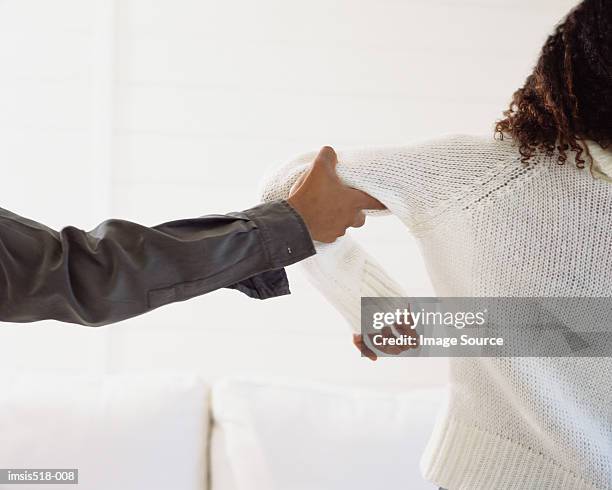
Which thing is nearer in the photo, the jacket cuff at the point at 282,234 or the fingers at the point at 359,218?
the jacket cuff at the point at 282,234

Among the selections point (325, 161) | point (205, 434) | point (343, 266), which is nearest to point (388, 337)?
point (343, 266)

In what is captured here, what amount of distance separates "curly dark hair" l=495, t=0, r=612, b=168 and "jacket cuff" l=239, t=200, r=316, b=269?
340 millimetres

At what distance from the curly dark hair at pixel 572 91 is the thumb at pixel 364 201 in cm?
23

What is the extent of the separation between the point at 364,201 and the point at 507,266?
233 mm

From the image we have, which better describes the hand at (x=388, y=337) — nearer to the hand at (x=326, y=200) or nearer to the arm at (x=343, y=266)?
the arm at (x=343, y=266)

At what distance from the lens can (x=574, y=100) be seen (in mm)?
1122

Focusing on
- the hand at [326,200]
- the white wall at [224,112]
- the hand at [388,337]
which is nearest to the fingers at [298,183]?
the hand at [326,200]

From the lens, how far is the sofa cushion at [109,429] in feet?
5.64

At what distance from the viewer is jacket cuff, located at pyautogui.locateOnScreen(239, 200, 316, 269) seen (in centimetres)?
114

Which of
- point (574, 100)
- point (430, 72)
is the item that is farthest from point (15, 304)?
point (430, 72)

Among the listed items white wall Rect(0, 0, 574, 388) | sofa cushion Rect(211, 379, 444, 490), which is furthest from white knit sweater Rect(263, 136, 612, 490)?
white wall Rect(0, 0, 574, 388)

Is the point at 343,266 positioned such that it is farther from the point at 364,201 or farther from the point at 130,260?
the point at 130,260

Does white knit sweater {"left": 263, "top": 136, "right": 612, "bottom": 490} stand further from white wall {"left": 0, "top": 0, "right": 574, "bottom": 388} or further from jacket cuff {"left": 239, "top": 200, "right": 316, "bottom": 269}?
white wall {"left": 0, "top": 0, "right": 574, "bottom": 388}

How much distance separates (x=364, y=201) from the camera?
4.12 feet
